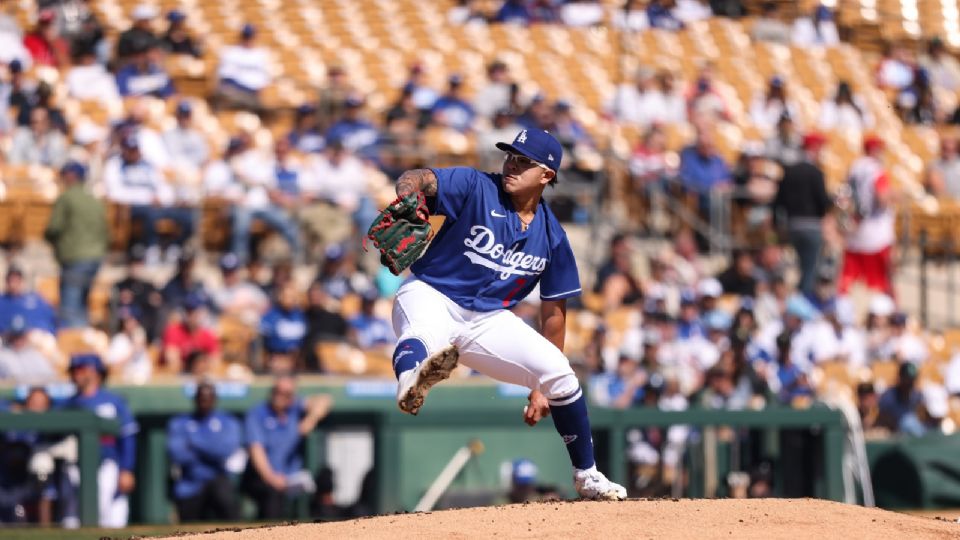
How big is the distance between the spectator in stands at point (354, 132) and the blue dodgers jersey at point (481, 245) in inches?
328

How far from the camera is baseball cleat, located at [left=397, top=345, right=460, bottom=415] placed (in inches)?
268

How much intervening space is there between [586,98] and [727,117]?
151cm

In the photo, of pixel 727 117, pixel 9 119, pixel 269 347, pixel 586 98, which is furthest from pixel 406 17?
pixel 269 347

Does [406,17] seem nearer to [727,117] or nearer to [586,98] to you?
[586,98]

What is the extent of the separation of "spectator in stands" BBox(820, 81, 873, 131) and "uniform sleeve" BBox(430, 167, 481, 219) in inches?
492

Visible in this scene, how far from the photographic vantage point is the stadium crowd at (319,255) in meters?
12.3

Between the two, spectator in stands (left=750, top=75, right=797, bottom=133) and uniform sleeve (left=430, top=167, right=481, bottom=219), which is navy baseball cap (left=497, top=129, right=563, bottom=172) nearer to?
uniform sleeve (left=430, top=167, right=481, bottom=219)

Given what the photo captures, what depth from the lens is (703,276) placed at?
15.4m

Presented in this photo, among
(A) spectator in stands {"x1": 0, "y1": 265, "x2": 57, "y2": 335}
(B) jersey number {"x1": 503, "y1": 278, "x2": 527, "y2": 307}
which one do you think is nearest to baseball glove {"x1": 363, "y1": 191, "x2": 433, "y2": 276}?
(B) jersey number {"x1": 503, "y1": 278, "x2": 527, "y2": 307}

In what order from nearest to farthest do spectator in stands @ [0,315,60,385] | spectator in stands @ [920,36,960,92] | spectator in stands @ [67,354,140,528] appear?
spectator in stands @ [67,354,140,528], spectator in stands @ [0,315,60,385], spectator in stands @ [920,36,960,92]

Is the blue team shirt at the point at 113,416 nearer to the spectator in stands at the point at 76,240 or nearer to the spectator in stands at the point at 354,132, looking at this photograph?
the spectator in stands at the point at 76,240

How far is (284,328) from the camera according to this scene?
13023 millimetres

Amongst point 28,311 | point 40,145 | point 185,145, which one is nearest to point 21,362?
point 28,311

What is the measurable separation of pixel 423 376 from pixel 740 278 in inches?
349
